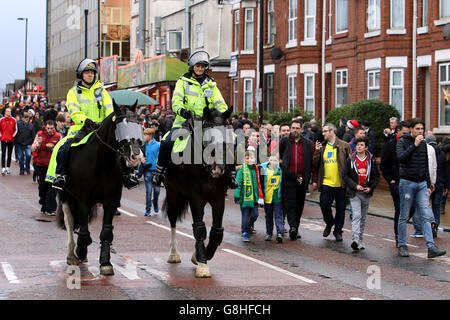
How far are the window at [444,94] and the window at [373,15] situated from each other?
13.7 feet

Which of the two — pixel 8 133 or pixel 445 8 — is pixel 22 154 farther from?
pixel 445 8

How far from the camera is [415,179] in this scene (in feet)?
45.4

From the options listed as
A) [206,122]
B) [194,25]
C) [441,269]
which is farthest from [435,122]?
[194,25]

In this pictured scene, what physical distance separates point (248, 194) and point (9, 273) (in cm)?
541

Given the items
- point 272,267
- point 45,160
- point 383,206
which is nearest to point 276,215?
point 272,267

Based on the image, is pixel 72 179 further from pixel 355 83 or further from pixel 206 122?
pixel 355 83

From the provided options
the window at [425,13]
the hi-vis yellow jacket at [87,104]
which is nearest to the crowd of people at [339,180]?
the hi-vis yellow jacket at [87,104]

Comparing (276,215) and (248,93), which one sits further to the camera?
(248,93)

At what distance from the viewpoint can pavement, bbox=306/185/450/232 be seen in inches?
744

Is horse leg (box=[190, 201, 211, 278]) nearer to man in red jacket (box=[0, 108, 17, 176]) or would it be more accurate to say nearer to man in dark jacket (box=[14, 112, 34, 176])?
man in dark jacket (box=[14, 112, 34, 176])

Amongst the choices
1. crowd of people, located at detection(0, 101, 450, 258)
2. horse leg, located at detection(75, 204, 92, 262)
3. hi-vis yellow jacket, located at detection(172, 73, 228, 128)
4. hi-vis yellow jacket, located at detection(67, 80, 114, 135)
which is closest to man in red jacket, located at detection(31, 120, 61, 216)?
crowd of people, located at detection(0, 101, 450, 258)

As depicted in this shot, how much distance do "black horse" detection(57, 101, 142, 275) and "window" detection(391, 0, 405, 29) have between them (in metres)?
20.8

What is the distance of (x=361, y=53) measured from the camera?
106 feet

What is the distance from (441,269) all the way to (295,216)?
3.71 metres
